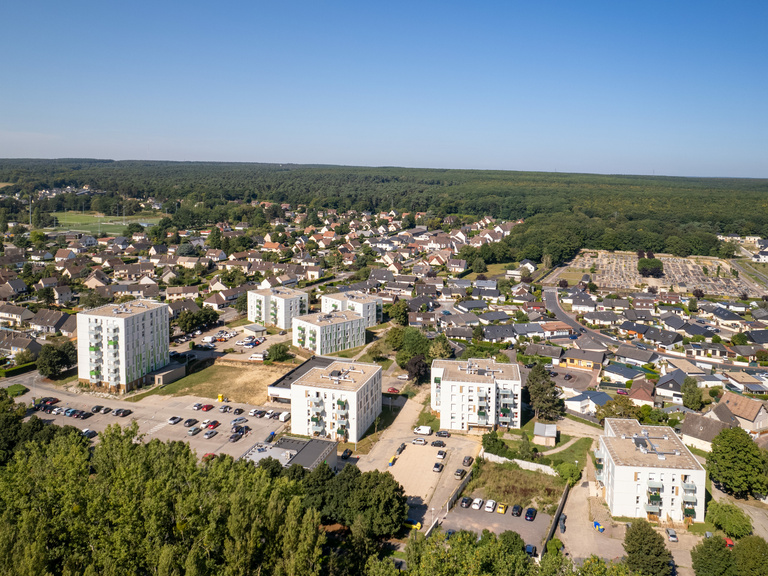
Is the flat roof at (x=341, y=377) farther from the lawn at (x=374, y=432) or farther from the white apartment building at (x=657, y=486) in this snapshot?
the white apartment building at (x=657, y=486)

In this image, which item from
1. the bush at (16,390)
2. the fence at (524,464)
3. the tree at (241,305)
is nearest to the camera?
the fence at (524,464)

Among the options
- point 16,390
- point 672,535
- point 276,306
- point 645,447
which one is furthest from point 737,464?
point 16,390

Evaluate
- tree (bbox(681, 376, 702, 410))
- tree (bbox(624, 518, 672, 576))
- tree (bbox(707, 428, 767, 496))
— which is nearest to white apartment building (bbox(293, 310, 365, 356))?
tree (bbox(681, 376, 702, 410))

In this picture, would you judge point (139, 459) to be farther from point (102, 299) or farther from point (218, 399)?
point (102, 299)

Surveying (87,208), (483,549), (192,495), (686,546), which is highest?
(87,208)

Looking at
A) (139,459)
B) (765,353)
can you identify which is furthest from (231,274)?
(765,353)

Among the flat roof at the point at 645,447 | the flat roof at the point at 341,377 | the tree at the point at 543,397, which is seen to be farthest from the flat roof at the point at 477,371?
the flat roof at the point at 645,447

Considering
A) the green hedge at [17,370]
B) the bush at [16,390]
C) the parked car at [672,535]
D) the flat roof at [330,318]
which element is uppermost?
the flat roof at [330,318]
